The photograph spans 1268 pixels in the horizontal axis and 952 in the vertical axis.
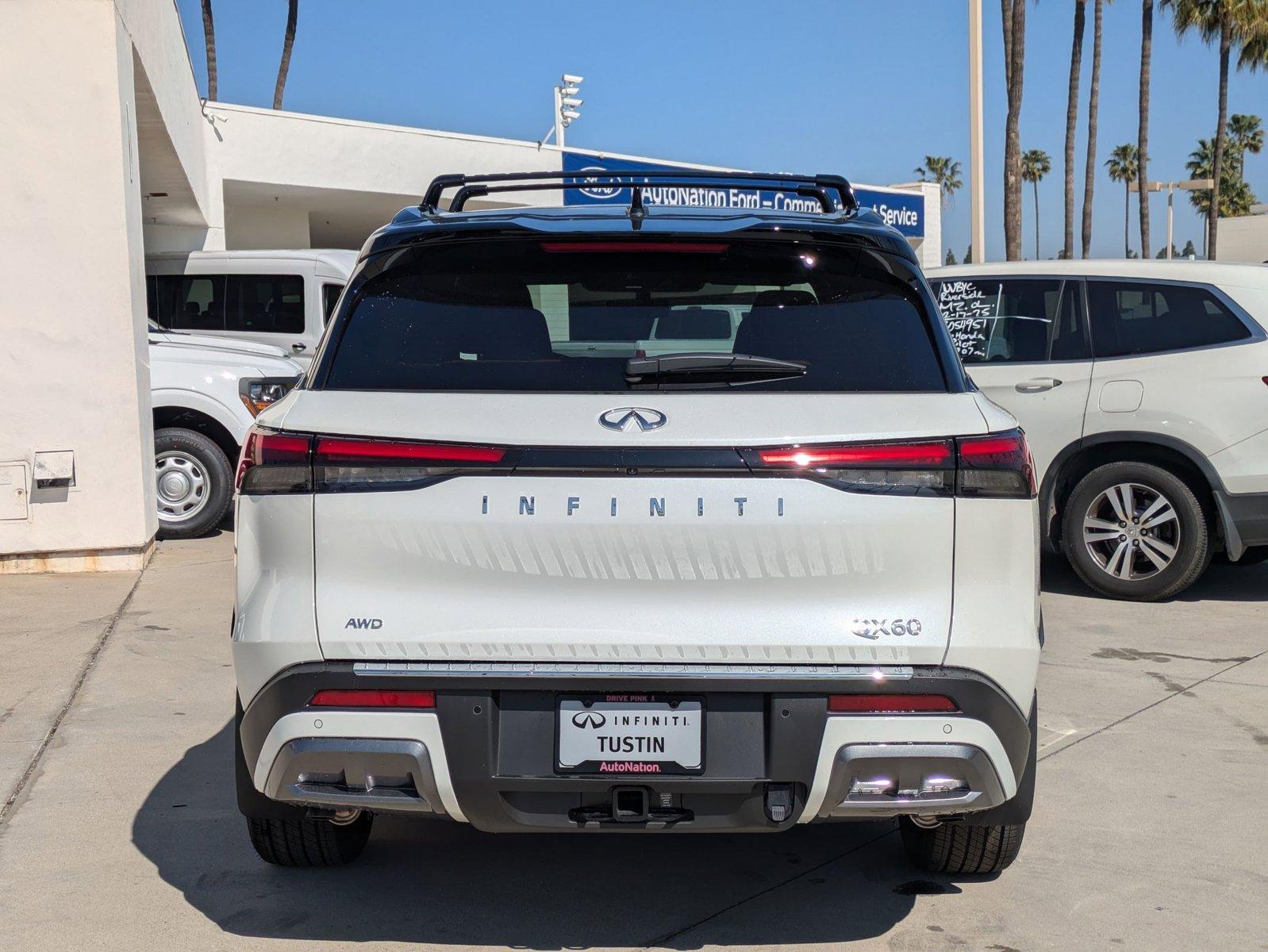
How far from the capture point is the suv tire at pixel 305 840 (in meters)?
3.60

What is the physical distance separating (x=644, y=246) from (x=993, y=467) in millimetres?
939

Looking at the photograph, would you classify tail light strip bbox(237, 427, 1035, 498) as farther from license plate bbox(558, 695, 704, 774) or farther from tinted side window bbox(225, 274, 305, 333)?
tinted side window bbox(225, 274, 305, 333)

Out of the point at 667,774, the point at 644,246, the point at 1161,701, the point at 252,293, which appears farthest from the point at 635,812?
the point at 252,293

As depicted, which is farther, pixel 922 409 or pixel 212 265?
pixel 212 265

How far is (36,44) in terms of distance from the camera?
26.9 ft

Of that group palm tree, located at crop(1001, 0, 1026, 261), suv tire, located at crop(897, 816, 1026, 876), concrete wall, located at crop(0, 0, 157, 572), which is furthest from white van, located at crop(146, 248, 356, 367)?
palm tree, located at crop(1001, 0, 1026, 261)

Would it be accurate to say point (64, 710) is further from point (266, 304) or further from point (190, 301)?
point (190, 301)

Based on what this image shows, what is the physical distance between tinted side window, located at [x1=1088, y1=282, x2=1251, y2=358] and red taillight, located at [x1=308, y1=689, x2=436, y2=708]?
5.66m

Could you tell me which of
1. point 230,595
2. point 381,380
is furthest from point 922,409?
point 230,595

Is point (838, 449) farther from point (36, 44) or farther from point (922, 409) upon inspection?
point (36, 44)

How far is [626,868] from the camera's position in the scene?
383 centimetres

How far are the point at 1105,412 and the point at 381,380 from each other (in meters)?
5.38

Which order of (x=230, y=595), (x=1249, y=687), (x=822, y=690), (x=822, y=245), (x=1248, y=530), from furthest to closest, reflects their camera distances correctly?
(x=230, y=595) → (x=1248, y=530) → (x=1249, y=687) → (x=822, y=245) → (x=822, y=690)

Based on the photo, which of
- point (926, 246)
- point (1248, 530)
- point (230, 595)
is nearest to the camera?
point (1248, 530)
